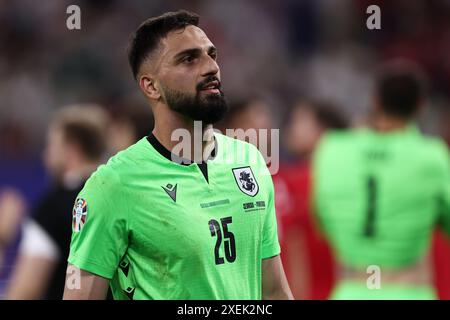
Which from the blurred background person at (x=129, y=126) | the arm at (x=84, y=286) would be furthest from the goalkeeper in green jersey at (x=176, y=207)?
the blurred background person at (x=129, y=126)

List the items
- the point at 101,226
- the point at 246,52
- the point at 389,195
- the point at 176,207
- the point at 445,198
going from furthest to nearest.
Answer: the point at 246,52 → the point at 389,195 → the point at 445,198 → the point at 176,207 → the point at 101,226

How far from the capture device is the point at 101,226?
154 inches

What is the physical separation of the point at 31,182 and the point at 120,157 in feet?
27.5

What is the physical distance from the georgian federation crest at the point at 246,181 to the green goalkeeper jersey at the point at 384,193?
240 cm

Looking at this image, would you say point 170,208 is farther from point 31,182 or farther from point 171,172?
point 31,182

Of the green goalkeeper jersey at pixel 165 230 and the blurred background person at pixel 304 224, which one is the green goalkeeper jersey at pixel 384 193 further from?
the green goalkeeper jersey at pixel 165 230

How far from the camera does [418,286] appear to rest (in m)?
6.56

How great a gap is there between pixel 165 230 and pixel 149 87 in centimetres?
59

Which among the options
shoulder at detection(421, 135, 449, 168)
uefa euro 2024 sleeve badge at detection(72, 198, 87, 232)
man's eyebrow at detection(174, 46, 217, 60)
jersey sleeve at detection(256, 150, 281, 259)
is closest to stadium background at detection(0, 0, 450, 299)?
shoulder at detection(421, 135, 449, 168)

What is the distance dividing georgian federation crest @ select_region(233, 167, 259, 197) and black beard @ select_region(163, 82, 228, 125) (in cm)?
26

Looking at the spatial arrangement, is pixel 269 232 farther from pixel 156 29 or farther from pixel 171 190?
pixel 156 29

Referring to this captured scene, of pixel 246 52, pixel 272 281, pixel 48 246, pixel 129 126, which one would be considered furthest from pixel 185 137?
pixel 246 52
